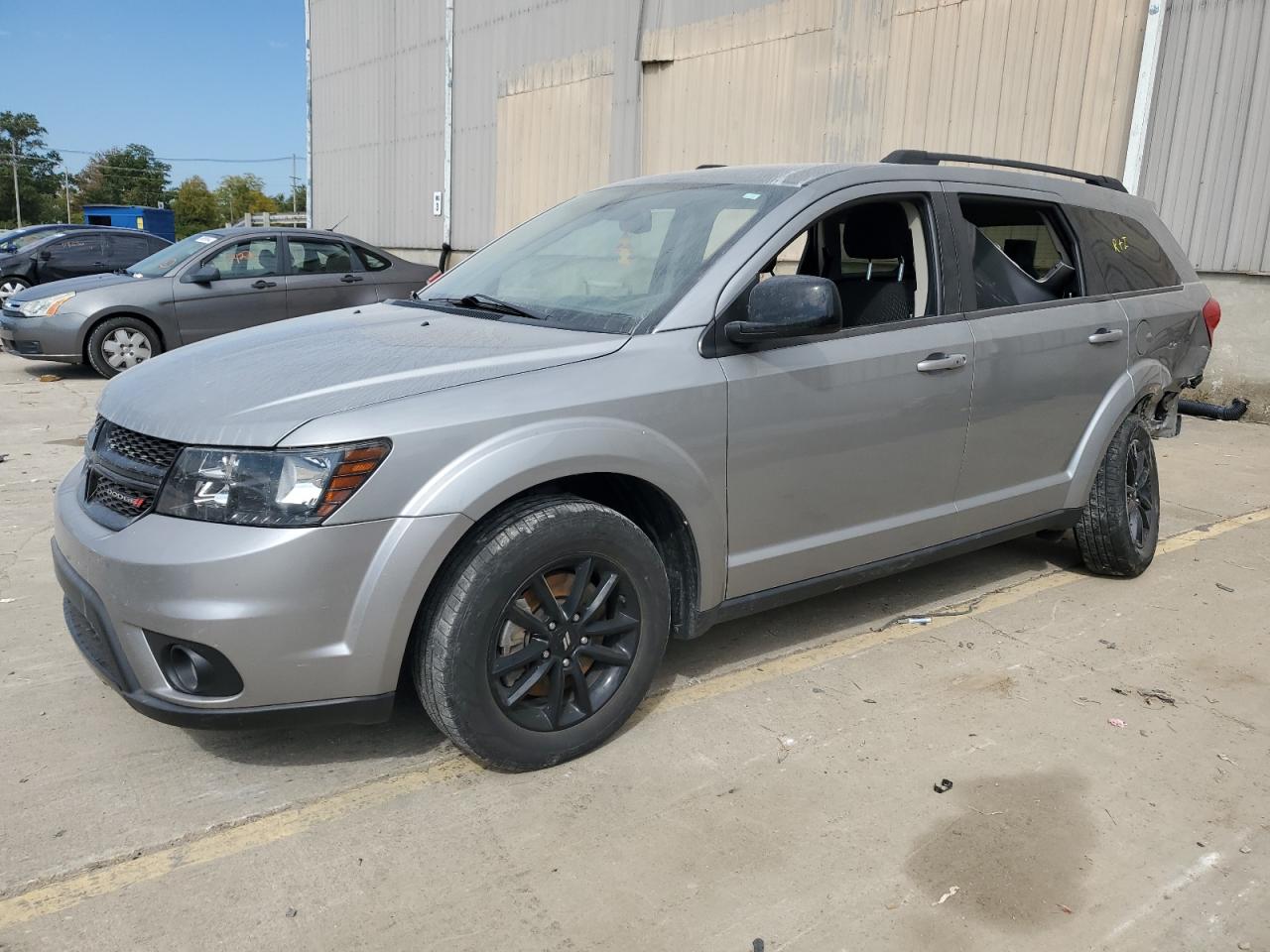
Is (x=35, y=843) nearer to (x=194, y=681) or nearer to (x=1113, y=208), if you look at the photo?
(x=194, y=681)

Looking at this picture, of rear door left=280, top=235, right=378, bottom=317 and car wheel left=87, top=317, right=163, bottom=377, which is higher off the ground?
rear door left=280, top=235, right=378, bottom=317

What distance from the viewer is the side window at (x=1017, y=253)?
4059 mm

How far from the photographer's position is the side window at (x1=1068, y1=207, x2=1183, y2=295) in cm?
456

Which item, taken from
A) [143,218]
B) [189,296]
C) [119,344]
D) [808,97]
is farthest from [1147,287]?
[143,218]

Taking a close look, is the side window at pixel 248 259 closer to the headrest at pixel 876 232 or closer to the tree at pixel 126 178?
the headrest at pixel 876 232

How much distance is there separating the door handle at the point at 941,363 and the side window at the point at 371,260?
29.8 feet

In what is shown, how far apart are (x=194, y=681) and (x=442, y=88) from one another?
17.8 m

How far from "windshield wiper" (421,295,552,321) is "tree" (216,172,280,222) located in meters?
112

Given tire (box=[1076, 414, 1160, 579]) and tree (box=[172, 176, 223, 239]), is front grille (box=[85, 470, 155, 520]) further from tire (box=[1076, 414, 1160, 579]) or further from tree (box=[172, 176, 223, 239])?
tree (box=[172, 176, 223, 239])

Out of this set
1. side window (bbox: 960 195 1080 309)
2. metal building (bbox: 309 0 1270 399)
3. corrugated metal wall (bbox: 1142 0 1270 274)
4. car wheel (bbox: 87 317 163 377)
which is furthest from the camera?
car wheel (bbox: 87 317 163 377)

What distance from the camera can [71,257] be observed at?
1528cm

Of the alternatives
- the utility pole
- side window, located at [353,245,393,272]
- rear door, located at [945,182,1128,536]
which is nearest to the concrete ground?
rear door, located at [945,182,1128,536]

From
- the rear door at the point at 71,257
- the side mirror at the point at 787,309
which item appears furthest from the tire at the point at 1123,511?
the rear door at the point at 71,257

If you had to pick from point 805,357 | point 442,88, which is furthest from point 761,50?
point 805,357
